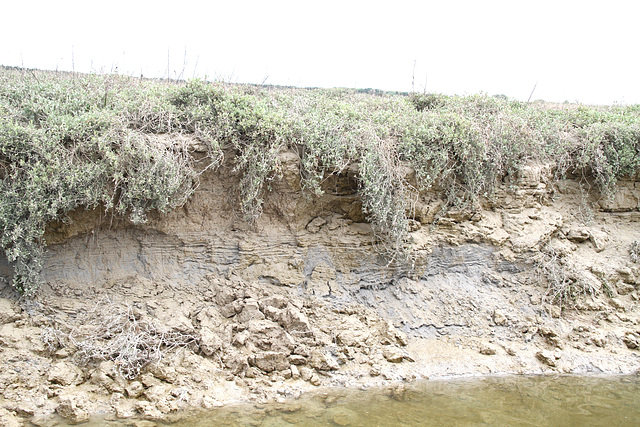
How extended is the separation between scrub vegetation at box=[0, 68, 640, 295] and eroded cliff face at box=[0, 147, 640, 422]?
263 millimetres

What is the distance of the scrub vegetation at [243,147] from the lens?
4.97 m

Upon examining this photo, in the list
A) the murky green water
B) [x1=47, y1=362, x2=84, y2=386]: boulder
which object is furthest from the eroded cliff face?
the murky green water

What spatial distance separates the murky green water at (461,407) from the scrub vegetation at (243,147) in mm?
1775

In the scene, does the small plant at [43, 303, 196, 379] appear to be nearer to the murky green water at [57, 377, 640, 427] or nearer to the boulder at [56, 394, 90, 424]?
the boulder at [56, 394, 90, 424]

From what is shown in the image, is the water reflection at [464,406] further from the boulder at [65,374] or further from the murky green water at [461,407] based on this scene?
the boulder at [65,374]

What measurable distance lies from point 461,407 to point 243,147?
3606 mm

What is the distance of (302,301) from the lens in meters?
5.68

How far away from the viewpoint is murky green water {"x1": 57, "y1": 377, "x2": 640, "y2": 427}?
424cm

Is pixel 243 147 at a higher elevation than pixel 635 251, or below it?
higher

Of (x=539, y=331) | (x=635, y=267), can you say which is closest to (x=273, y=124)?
(x=539, y=331)

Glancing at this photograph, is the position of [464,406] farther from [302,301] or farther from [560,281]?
[560,281]

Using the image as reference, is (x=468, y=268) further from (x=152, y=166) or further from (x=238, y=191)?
(x=152, y=166)

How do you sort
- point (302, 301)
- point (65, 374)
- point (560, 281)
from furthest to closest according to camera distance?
point (560, 281), point (302, 301), point (65, 374)

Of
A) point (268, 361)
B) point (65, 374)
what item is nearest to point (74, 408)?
point (65, 374)
